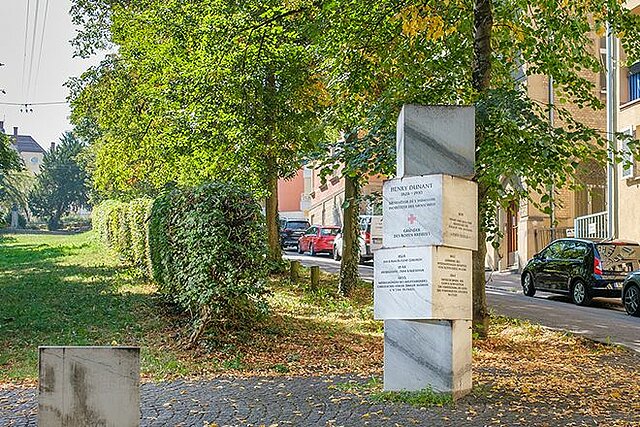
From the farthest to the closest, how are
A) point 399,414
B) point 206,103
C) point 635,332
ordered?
point 206,103 → point 635,332 → point 399,414

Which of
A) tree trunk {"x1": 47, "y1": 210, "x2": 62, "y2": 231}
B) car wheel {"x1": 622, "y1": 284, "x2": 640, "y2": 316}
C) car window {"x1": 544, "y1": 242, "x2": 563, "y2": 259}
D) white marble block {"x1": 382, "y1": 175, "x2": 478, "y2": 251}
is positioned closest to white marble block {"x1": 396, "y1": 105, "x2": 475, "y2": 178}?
white marble block {"x1": 382, "y1": 175, "x2": 478, "y2": 251}

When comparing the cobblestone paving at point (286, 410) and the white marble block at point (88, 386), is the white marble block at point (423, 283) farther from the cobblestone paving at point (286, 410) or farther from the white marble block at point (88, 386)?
the white marble block at point (88, 386)

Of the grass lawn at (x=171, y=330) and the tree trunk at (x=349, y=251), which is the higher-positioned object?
the tree trunk at (x=349, y=251)

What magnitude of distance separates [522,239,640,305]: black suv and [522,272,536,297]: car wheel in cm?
91

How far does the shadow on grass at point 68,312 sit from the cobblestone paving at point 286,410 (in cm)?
274

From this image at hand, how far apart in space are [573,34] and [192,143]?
8.76 meters

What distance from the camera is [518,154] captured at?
506 inches

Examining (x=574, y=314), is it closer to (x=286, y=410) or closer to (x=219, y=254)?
(x=219, y=254)

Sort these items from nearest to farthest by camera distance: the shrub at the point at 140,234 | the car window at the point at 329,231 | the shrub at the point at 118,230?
the shrub at the point at 140,234 < the shrub at the point at 118,230 < the car window at the point at 329,231

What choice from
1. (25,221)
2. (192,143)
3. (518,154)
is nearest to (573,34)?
(518,154)

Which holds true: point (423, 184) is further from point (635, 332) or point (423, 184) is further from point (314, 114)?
point (314, 114)

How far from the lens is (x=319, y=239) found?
144ft

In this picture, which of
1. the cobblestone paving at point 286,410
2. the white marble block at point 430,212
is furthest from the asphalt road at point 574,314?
the cobblestone paving at point 286,410

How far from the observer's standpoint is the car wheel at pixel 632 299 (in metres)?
20.5
